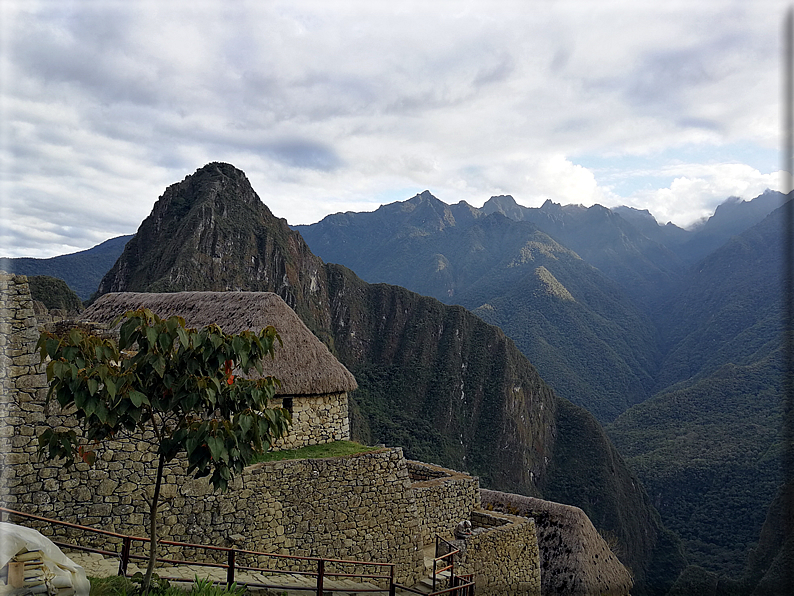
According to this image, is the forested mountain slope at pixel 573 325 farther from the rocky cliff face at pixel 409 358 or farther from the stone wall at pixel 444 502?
the stone wall at pixel 444 502

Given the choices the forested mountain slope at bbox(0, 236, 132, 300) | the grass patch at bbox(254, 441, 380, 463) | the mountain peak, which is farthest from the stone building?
the forested mountain slope at bbox(0, 236, 132, 300)

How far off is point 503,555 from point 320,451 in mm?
4171

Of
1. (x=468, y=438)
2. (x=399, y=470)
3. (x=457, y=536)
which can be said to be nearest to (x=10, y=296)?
(x=399, y=470)

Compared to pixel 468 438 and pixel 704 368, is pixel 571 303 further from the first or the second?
pixel 468 438

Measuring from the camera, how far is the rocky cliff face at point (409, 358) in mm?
69688

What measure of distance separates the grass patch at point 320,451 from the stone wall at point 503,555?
2.70 m

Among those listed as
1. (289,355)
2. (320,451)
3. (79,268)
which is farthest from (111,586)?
(79,268)

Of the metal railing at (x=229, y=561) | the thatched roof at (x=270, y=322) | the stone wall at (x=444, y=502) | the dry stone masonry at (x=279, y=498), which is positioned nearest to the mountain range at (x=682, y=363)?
the stone wall at (x=444, y=502)

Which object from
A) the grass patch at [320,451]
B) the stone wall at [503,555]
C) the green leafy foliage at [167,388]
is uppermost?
the green leafy foliage at [167,388]

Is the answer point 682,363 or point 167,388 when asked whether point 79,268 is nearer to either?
point 167,388

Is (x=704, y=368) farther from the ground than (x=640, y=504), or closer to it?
farther from the ground

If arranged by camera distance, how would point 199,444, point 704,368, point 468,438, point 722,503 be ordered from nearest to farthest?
point 199,444
point 722,503
point 468,438
point 704,368

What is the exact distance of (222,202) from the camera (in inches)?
3115

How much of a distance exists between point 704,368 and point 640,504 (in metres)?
61.0
